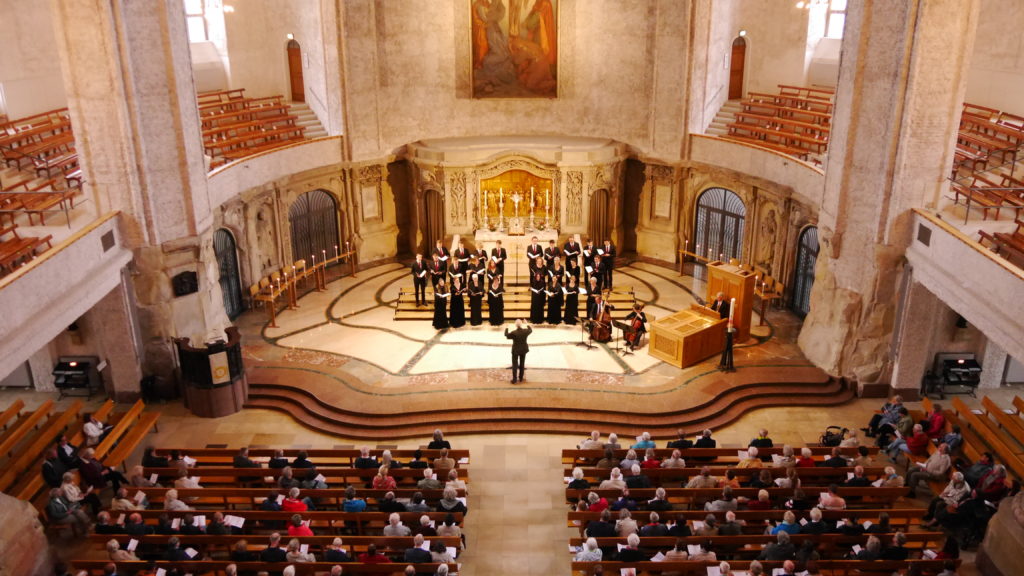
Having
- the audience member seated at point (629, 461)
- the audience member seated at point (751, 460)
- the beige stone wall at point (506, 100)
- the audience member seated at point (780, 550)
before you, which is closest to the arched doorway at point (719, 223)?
the beige stone wall at point (506, 100)

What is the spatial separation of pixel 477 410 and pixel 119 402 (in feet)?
23.0

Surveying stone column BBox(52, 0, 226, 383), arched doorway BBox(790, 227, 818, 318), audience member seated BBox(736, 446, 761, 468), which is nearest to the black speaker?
stone column BBox(52, 0, 226, 383)

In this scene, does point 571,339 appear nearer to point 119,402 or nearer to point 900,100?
point 900,100

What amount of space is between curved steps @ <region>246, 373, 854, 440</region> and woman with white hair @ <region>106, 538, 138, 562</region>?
16.1 ft

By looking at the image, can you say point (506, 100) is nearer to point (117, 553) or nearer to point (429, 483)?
point (429, 483)

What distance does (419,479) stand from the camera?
12.7 m

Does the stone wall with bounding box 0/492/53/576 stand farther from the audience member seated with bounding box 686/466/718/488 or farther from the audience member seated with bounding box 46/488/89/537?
the audience member seated with bounding box 686/466/718/488

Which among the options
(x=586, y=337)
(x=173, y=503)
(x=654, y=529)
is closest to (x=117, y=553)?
(x=173, y=503)

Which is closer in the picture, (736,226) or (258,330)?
(258,330)

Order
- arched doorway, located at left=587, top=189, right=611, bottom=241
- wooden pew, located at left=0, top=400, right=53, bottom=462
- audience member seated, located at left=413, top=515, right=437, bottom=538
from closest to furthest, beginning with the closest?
audience member seated, located at left=413, top=515, right=437, bottom=538 < wooden pew, located at left=0, top=400, right=53, bottom=462 < arched doorway, located at left=587, top=189, right=611, bottom=241

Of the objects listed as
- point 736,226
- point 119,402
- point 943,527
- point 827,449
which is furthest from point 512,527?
point 736,226

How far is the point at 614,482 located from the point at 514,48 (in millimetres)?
14976

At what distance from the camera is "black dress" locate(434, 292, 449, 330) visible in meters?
19.1

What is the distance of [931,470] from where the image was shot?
12977 mm
